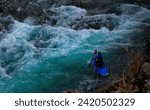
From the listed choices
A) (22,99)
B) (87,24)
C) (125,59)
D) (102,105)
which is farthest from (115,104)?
(87,24)

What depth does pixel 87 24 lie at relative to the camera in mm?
11688

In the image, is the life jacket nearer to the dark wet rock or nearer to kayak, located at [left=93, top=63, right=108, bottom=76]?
kayak, located at [left=93, top=63, right=108, bottom=76]

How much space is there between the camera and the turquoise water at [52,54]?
29.8ft

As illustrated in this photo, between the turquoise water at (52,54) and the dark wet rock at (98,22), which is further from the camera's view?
the dark wet rock at (98,22)

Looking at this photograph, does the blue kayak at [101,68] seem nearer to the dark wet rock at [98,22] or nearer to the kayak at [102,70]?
the kayak at [102,70]

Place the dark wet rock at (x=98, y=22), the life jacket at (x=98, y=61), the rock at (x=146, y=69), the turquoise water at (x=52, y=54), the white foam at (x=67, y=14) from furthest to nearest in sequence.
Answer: the white foam at (x=67, y=14)
the dark wet rock at (x=98, y=22)
the turquoise water at (x=52, y=54)
the life jacket at (x=98, y=61)
the rock at (x=146, y=69)

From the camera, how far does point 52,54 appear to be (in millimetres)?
10273

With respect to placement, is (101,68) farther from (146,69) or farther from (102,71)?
(146,69)

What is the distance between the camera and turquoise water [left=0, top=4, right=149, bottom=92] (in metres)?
9.09

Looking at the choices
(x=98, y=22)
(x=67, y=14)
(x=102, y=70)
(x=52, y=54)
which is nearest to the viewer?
(x=102, y=70)

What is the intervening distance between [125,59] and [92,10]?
351cm

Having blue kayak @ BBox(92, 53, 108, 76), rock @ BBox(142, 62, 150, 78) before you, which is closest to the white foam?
blue kayak @ BBox(92, 53, 108, 76)

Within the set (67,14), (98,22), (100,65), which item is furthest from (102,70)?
(67,14)

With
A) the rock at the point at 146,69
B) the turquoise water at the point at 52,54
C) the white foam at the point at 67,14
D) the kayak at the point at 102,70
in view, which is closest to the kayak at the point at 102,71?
the kayak at the point at 102,70
